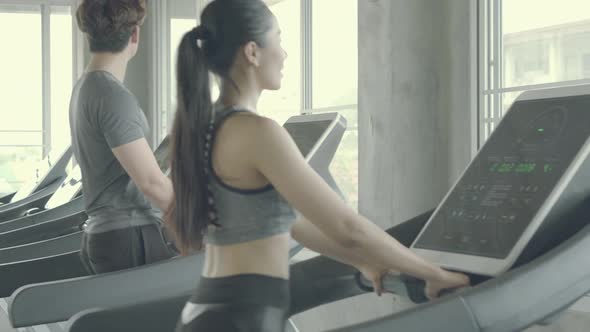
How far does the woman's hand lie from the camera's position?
1568 millimetres

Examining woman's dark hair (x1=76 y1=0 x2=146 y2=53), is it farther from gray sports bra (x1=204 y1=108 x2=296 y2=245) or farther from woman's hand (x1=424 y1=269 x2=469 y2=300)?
woman's hand (x1=424 y1=269 x2=469 y2=300)

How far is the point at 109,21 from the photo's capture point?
90.7 inches

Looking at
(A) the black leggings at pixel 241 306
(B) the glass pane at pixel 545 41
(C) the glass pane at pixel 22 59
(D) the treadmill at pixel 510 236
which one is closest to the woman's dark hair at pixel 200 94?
(A) the black leggings at pixel 241 306

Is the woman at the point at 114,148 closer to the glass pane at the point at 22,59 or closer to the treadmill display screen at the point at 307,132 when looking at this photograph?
the treadmill display screen at the point at 307,132

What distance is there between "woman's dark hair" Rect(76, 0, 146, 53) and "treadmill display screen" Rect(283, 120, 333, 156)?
0.53m

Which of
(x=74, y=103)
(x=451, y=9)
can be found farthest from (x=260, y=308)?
(x=451, y=9)

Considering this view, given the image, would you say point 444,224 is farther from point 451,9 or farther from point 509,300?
point 451,9

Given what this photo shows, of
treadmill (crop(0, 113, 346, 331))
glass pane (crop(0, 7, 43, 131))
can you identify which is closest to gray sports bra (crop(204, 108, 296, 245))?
treadmill (crop(0, 113, 346, 331))

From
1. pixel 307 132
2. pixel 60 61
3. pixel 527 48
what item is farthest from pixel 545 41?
pixel 60 61

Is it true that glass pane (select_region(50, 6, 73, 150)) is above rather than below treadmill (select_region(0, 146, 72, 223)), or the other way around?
above

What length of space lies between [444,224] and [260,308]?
19.4 inches

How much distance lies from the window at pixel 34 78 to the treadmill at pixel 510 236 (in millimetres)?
7073

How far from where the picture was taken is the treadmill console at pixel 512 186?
5.20ft

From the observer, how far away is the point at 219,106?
1601 millimetres
